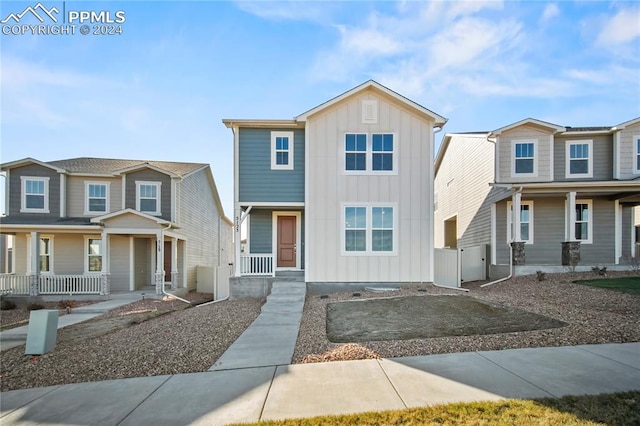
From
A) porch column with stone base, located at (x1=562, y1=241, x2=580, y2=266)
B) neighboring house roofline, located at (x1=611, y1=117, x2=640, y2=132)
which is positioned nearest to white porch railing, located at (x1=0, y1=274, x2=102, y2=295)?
porch column with stone base, located at (x1=562, y1=241, x2=580, y2=266)

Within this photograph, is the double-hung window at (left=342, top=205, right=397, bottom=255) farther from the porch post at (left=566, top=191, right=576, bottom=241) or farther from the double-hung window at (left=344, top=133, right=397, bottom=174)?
the porch post at (left=566, top=191, right=576, bottom=241)

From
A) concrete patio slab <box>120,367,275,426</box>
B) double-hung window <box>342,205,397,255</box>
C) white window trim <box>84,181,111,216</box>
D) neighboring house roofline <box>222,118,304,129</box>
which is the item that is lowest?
concrete patio slab <box>120,367,275,426</box>

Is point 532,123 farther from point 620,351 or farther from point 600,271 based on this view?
point 620,351

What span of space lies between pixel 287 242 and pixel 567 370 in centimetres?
988

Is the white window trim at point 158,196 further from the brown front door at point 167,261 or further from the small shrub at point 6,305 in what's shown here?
the small shrub at point 6,305

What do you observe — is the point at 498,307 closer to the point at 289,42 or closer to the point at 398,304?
the point at 398,304

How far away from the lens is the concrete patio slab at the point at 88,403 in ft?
12.2

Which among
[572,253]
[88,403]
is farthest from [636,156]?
[88,403]

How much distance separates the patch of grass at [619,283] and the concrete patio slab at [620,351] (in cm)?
492

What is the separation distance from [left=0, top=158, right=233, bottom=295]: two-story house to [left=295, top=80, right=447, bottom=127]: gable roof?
7711 mm

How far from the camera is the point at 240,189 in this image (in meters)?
12.3

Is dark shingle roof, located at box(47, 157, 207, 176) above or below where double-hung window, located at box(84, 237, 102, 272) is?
above

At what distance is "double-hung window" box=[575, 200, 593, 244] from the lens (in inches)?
546

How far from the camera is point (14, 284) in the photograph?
14141 millimetres
